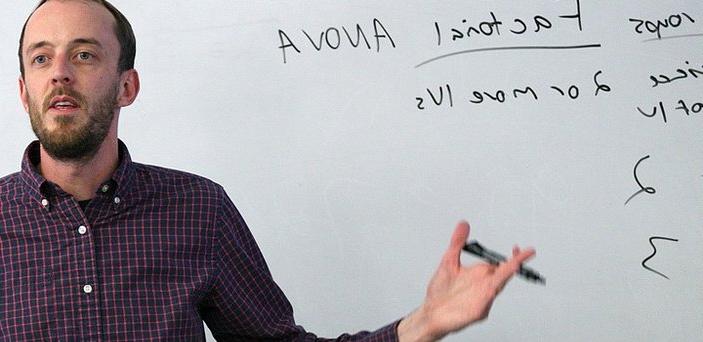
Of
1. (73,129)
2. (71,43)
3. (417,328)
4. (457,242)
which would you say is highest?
(71,43)

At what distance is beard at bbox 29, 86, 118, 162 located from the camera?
3.92 feet

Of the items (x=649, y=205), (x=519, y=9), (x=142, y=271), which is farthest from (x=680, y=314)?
(x=142, y=271)

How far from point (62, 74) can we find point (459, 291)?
Result: 1.76 ft

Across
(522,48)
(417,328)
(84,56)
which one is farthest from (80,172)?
(522,48)

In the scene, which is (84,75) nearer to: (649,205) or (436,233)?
(436,233)

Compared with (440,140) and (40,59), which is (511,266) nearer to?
(440,140)

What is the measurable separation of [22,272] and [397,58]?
598 millimetres

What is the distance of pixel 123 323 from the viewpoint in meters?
1.21

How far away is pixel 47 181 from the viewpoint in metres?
1.23

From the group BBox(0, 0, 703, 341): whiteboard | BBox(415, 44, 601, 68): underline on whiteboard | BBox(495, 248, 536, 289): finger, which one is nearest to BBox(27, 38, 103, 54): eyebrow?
BBox(0, 0, 703, 341): whiteboard

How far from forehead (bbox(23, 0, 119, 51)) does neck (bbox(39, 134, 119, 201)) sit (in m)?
0.13

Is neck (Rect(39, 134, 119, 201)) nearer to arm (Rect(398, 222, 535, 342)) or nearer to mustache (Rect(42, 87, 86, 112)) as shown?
mustache (Rect(42, 87, 86, 112))

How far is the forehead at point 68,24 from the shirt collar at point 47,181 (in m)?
0.14

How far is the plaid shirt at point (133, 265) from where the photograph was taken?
3.91 feet
